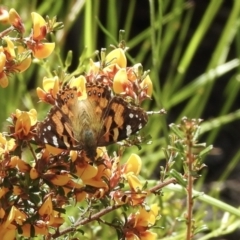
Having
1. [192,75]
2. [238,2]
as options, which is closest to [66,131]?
[238,2]

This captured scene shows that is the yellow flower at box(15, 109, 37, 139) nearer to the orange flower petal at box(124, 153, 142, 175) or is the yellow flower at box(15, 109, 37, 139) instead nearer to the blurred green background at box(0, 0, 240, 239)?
the orange flower petal at box(124, 153, 142, 175)

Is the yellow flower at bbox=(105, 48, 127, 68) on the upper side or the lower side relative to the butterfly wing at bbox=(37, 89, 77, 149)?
upper

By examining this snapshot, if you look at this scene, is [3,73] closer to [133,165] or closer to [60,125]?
[60,125]

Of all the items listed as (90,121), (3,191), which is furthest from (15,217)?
(90,121)

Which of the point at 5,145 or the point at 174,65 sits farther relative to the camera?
the point at 174,65

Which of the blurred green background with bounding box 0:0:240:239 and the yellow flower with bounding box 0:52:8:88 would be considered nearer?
the yellow flower with bounding box 0:52:8:88

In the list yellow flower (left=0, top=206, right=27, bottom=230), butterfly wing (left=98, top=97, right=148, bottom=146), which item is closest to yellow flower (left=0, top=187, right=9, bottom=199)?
yellow flower (left=0, top=206, right=27, bottom=230)
